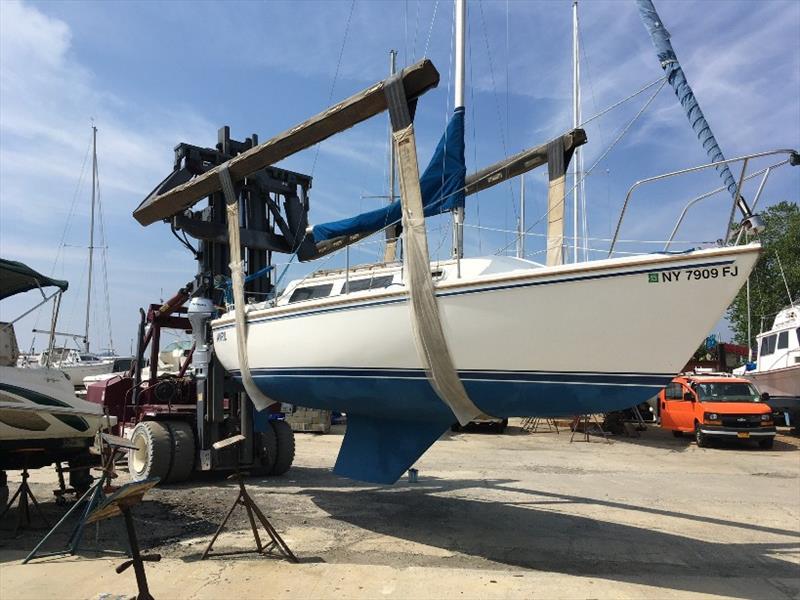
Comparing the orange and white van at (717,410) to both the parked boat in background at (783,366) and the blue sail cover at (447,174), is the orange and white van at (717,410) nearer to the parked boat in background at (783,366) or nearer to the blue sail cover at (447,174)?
the parked boat in background at (783,366)

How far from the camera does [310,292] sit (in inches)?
306

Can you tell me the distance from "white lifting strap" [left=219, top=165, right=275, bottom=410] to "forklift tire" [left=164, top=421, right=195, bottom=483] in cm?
208

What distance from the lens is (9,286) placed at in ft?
26.8

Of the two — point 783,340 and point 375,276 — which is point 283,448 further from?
point 783,340

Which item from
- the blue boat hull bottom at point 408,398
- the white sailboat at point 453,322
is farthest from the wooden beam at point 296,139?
the blue boat hull bottom at point 408,398

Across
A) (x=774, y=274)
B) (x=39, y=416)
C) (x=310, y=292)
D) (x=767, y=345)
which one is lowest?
(x=39, y=416)

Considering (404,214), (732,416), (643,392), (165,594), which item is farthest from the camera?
(732,416)

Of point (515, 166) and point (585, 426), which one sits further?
point (585, 426)

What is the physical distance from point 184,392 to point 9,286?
122 inches

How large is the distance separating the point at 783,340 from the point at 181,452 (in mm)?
16672

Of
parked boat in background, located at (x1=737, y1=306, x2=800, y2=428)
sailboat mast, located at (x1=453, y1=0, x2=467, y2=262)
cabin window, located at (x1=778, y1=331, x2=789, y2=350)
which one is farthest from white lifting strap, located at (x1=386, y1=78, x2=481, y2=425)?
cabin window, located at (x1=778, y1=331, x2=789, y2=350)

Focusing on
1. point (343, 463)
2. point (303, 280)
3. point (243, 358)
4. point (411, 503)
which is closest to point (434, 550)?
point (343, 463)

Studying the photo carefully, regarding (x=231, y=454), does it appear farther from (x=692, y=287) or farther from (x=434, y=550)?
(x=692, y=287)

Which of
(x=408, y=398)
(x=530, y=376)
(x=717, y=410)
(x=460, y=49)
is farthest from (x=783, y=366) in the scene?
(x=408, y=398)
